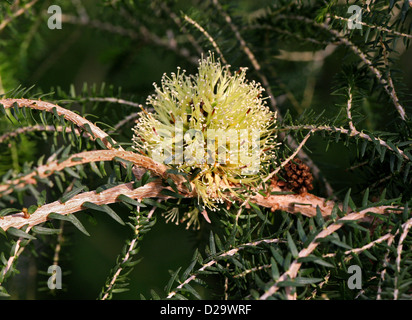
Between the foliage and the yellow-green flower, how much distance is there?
3 cm

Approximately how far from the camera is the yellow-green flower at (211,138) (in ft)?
2.02

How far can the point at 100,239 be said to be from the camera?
5.67ft

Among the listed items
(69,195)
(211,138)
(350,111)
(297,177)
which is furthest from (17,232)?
(350,111)

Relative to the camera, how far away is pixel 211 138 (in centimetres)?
61

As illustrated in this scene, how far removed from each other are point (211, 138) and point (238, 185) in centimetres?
10

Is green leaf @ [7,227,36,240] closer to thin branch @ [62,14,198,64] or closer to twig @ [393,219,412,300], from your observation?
twig @ [393,219,412,300]

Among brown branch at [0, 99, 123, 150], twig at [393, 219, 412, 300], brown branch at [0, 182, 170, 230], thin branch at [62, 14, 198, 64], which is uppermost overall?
thin branch at [62, 14, 198, 64]

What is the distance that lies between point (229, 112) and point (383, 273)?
0.34 metres

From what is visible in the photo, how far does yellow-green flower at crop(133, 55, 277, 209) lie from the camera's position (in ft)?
2.02

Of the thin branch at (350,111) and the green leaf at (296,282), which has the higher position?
the thin branch at (350,111)

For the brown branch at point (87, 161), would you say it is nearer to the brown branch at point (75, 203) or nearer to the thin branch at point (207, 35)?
the brown branch at point (75, 203)

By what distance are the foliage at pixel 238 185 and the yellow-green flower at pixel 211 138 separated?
0.03 metres

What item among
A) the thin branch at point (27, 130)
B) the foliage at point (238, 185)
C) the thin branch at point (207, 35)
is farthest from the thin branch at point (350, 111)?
the thin branch at point (27, 130)

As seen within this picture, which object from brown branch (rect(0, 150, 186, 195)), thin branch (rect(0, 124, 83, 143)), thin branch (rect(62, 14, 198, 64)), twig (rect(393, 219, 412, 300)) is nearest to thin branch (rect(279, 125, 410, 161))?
twig (rect(393, 219, 412, 300))
